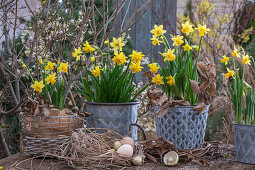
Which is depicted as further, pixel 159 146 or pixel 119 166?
pixel 159 146

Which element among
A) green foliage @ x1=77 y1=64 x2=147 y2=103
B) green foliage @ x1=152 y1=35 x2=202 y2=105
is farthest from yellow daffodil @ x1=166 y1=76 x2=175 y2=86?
green foliage @ x1=77 y1=64 x2=147 y2=103

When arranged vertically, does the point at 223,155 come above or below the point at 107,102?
below

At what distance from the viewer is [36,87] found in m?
1.20

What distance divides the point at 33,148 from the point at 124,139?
39 centimetres

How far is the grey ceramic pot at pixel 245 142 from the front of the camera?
1.12 meters

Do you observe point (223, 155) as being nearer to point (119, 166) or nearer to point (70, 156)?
point (119, 166)

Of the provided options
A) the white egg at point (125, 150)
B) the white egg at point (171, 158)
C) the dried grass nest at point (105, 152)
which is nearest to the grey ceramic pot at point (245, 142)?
the dried grass nest at point (105, 152)

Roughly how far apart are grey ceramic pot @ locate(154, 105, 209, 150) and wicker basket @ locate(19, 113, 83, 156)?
43cm

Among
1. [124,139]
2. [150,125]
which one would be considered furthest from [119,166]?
[150,125]

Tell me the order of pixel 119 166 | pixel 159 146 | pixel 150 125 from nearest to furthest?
pixel 119 166, pixel 159 146, pixel 150 125

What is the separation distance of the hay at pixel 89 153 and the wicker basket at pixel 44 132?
0.17 feet

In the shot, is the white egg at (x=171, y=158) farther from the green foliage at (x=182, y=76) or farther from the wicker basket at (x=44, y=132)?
the wicker basket at (x=44, y=132)

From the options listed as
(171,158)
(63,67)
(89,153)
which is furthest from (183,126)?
(63,67)

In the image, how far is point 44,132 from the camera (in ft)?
3.97
